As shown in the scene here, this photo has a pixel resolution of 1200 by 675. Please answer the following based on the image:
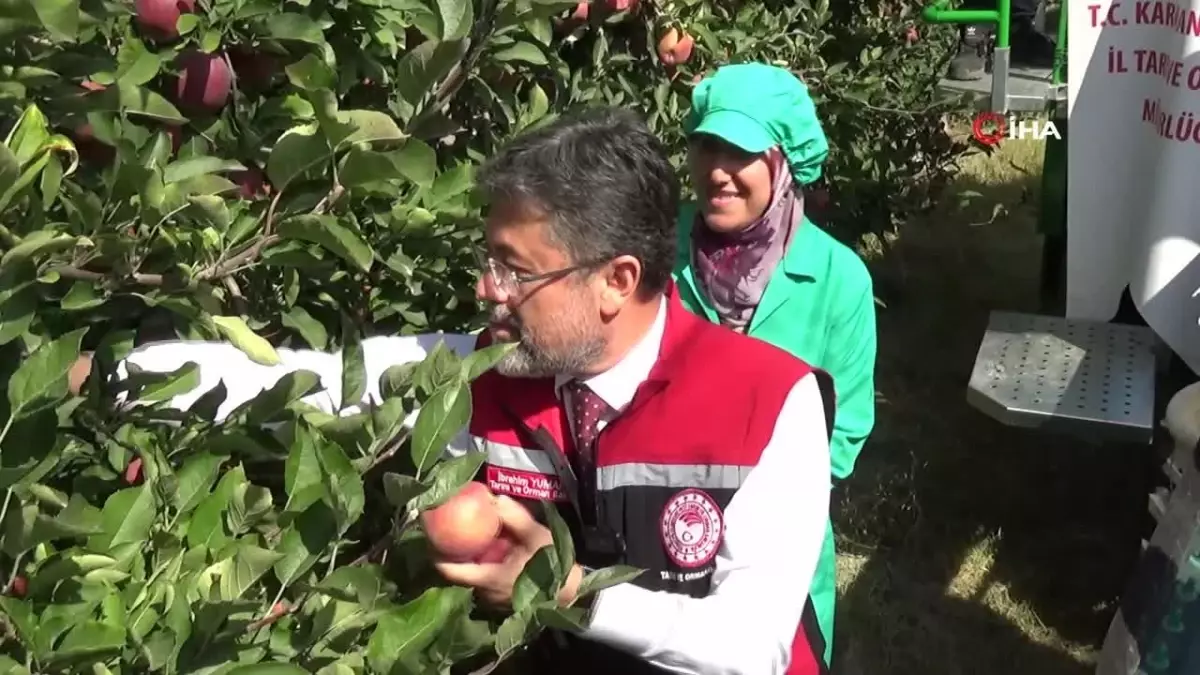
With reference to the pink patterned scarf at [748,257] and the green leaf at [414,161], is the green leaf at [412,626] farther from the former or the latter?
the pink patterned scarf at [748,257]

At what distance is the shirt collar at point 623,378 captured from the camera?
5.14 feet

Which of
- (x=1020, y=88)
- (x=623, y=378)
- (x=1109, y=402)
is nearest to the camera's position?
(x=623, y=378)

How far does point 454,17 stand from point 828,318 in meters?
1.30

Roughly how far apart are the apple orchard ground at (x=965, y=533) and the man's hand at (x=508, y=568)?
2.05 m

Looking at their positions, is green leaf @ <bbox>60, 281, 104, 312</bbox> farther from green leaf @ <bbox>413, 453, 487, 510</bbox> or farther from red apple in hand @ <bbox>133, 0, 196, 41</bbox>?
red apple in hand @ <bbox>133, 0, 196, 41</bbox>

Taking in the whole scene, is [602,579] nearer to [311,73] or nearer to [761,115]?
[311,73]

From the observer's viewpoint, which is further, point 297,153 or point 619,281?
point 619,281

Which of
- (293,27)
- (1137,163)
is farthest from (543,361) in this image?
(1137,163)

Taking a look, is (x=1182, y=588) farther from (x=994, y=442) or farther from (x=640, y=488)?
(x=994, y=442)

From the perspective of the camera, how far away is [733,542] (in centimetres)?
146

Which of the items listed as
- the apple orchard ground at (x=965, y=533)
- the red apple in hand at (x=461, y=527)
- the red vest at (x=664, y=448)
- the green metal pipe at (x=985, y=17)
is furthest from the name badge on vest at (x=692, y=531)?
the green metal pipe at (x=985, y=17)

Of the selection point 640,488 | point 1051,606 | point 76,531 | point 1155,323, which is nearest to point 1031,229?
point 1051,606

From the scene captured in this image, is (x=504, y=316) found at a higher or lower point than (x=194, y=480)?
lower

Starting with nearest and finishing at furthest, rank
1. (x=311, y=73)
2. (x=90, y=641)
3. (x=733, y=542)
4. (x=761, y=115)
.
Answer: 1. (x=90, y=641)
2. (x=311, y=73)
3. (x=733, y=542)
4. (x=761, y=115)
